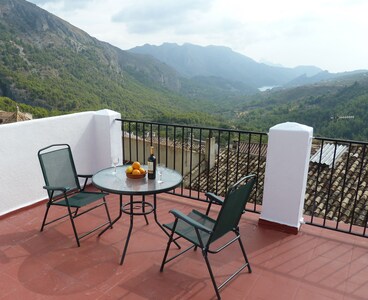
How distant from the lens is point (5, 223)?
3.38 m

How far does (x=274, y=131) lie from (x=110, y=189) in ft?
6.13

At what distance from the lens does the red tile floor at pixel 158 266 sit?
227 centimetres

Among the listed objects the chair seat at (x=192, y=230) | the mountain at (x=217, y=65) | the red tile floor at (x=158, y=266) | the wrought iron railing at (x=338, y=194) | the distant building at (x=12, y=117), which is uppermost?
the mountain at (x=217, y=65)

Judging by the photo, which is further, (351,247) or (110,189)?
(351,247)

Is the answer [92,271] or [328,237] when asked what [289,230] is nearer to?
[328,237]

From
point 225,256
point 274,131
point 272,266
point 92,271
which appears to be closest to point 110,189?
point 92,271

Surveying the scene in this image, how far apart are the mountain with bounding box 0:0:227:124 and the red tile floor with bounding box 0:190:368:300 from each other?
2409cm

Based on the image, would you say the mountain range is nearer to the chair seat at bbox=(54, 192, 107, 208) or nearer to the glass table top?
the glass table top

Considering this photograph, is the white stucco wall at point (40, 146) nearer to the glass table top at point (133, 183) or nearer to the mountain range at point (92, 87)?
the glass table top at point (133, 183)

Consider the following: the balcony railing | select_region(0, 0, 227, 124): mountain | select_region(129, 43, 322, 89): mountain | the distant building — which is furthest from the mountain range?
select_region(129, 43, 322, 89): mountain

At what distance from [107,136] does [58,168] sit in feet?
4.36

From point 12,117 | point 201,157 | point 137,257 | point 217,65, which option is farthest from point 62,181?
point 217,65

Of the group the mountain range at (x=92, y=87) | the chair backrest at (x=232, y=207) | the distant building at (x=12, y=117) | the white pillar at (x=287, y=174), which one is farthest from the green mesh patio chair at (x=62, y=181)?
the mountain range at (x=92, y=87)

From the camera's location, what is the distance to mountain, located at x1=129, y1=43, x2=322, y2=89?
14212cm
